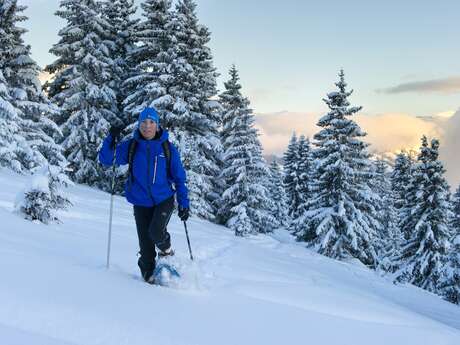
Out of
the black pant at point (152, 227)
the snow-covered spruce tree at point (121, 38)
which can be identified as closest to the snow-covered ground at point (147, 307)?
the black pant at point (152, 227)

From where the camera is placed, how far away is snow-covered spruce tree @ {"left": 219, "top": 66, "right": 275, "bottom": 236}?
28.2 metres

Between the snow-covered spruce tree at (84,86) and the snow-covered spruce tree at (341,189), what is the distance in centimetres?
1262

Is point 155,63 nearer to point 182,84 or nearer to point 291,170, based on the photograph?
point 182,84

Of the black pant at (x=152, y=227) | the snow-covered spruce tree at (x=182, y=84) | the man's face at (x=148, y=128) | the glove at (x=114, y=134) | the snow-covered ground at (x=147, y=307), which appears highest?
the snow-covered spruce tree at (x=182, y=84)

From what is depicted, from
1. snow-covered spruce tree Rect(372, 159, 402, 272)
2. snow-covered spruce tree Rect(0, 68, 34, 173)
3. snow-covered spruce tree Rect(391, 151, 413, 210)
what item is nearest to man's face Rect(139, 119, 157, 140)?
snow-covered spruce tree Rect(0, 68, 34, 173)

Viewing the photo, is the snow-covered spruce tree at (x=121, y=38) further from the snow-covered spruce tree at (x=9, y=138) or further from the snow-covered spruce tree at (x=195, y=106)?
the snow-covered spruce tree at (x=9, y=138)

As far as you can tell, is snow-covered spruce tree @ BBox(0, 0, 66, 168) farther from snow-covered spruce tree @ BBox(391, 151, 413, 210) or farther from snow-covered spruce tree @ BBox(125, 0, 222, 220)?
snow-covered spruce tree @ BBox(391, 151, 413, 210)

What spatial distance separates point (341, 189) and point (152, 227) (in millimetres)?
22264

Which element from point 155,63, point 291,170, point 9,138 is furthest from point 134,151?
point 291,170

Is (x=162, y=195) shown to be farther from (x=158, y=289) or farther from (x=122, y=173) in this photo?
(x=122, y=173)

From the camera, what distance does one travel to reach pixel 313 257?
17156mm

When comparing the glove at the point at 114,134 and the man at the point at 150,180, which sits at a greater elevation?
the glove at the point at 114,134

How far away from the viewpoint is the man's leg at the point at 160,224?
18.5 ft

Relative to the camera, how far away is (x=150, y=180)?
18.5 feet
